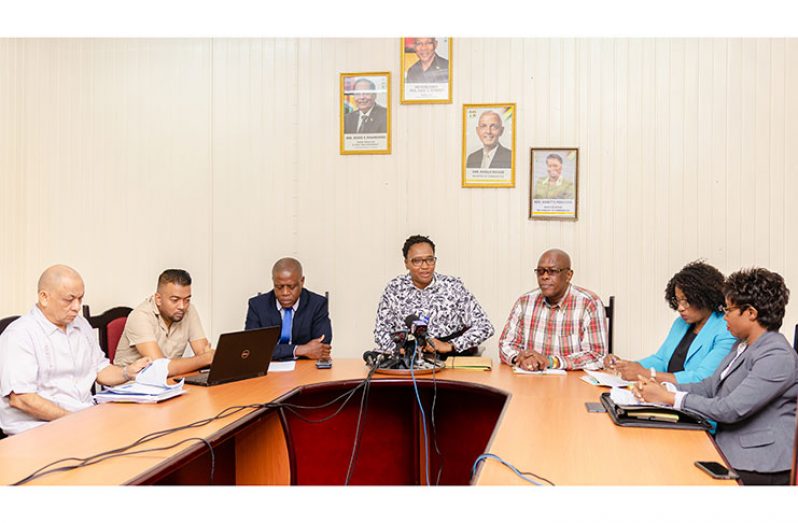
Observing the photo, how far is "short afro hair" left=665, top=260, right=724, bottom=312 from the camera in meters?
2.81

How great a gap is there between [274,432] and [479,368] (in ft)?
3.22

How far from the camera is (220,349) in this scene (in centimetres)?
269

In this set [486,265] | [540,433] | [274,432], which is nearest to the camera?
[540,433]

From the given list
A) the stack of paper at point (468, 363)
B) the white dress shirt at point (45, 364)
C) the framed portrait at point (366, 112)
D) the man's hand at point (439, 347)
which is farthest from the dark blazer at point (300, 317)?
the framed portrait at point (366, 112)

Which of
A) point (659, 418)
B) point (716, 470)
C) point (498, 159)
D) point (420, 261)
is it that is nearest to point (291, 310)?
point (420, 261)

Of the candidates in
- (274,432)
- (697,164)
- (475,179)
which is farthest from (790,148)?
(274,432)

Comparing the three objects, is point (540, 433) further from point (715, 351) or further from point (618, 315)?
point (618, 315)

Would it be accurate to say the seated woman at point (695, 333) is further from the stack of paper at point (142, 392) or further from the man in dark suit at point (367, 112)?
the man in dark suit at point (367, 112)

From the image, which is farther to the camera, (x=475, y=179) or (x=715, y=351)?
(x=475, y=179)

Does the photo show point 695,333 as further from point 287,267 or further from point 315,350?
point 287,267

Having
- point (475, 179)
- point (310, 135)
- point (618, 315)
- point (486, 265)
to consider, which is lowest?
point (618, 315)

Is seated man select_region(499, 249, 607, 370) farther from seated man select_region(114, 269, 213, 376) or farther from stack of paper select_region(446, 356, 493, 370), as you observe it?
seated man select_region(114, 269, 213, 376)

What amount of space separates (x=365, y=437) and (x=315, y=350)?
22.3 inches

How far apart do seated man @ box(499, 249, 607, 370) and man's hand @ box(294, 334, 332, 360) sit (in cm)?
87
